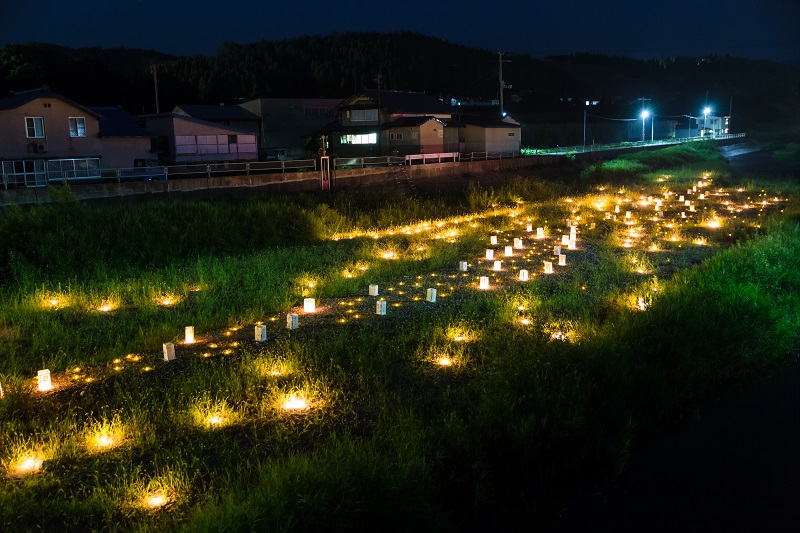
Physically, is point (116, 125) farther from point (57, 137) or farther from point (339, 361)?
point (339, 361)

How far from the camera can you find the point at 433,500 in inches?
A: 227

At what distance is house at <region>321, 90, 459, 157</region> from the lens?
38719mm

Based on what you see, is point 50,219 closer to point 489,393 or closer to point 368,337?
point 368,337

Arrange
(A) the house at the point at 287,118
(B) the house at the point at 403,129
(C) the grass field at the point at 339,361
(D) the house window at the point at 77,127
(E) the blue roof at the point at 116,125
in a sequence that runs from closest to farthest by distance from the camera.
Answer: (C) the grass field at the point at 339,361 → (D) the house window at the point at 77,127 → (E) the blue roof at the point at 116,125 → (B) the house at the point at 403,129 → (A) the house at the point at 287,118

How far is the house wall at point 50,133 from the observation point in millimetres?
24141

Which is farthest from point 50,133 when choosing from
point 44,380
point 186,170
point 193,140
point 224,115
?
point 44,380

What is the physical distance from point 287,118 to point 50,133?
24.6 m

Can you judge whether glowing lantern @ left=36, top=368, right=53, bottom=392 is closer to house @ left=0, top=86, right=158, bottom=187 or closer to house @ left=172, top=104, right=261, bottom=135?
house @ left=0, top=86, right=158, bottom=187

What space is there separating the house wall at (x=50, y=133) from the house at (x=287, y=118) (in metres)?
20.2

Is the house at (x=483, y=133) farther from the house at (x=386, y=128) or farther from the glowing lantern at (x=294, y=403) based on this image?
the glowing lantern at (x=294, y=403)

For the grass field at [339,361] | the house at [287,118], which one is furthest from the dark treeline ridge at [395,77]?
the grass field at [339,361]

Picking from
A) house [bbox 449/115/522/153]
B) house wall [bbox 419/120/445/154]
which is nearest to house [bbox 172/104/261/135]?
house wall [bbox 419/120/445/154]

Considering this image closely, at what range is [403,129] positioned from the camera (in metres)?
38.9

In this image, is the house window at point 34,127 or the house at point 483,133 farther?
the house at point 483,133
